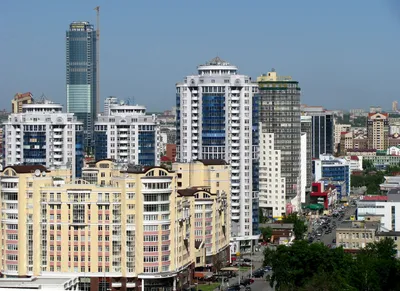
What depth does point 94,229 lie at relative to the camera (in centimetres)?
3650

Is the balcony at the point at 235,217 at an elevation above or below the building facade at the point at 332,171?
below

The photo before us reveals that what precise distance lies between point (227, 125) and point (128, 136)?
29.4ft

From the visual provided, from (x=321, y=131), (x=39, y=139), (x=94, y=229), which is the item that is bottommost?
(x=94, y=229)

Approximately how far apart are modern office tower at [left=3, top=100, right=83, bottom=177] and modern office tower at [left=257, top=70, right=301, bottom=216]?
941cm

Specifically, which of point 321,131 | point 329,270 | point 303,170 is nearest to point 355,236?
point 329,270

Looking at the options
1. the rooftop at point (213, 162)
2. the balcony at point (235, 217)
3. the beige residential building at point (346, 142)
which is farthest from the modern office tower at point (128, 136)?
the beige residential building at point (346, 142)

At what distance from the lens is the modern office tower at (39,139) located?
5278cm

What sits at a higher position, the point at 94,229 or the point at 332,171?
the point at 332,171

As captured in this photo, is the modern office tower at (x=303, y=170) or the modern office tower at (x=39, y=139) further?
the modern office tower at (x=303, y=170)

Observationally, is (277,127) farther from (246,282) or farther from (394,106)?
(394,106)

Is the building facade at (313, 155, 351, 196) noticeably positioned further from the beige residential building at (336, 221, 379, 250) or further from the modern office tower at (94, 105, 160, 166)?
the beige residential building at (336, 221, 379, 250)

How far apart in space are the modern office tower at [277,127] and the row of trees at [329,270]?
18.6m

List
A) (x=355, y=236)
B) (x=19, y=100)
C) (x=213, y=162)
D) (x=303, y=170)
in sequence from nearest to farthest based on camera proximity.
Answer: (x=355, y=236)
(x=213, y=162)
(x=303, y=170)
(x=19, y=100)

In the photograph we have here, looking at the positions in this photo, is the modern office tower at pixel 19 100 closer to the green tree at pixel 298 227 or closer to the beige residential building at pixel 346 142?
the beige residential building at pixel 346 142
